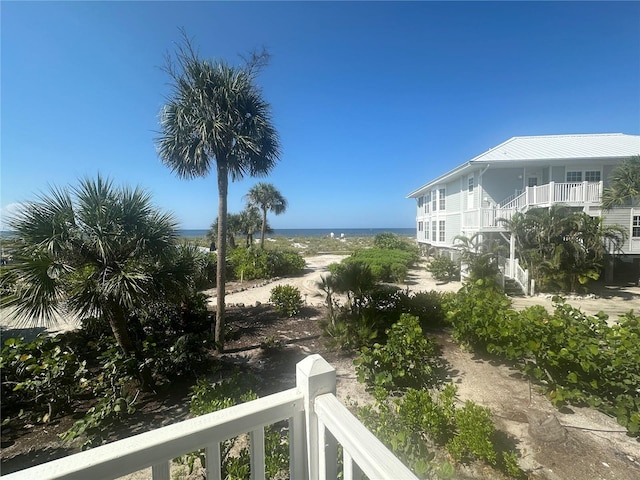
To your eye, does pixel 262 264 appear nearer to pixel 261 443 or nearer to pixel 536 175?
pixel 261 443

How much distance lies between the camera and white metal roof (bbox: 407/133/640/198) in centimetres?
1399

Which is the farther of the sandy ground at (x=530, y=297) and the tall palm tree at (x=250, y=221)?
the tall palm tree at (x=250, y=221)

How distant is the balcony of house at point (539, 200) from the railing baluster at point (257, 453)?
13848 millimetres

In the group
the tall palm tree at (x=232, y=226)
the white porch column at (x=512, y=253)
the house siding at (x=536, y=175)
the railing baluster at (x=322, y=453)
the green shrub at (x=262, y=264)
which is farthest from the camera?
the tall palm tree at (x=232, y=226)

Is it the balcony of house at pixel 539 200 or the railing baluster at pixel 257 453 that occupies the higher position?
the balcony of house at pixel 539 200

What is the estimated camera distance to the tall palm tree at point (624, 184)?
10.4 m

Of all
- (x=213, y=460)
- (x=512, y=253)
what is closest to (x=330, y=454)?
(x=213, y=460)

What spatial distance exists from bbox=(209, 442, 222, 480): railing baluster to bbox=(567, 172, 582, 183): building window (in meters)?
18.9

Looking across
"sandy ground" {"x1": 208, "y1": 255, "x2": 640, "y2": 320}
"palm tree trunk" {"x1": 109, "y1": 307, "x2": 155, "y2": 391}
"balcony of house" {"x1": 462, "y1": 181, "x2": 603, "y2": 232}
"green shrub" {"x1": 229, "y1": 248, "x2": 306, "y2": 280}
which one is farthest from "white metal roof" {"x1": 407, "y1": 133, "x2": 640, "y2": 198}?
"palm tree trunk" {"x1": 109, "y1": 307, "x2": 155, "y2": 391}

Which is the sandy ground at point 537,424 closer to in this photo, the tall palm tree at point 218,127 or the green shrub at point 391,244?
the tall palm tree at point 218,127

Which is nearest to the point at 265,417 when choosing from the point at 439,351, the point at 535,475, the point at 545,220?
the point at 535,475

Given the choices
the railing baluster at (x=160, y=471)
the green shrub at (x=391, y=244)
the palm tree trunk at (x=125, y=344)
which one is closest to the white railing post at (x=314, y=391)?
the railing baluster at (x=160, y=471)

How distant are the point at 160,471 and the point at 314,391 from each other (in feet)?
2.09

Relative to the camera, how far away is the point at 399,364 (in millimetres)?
4875
